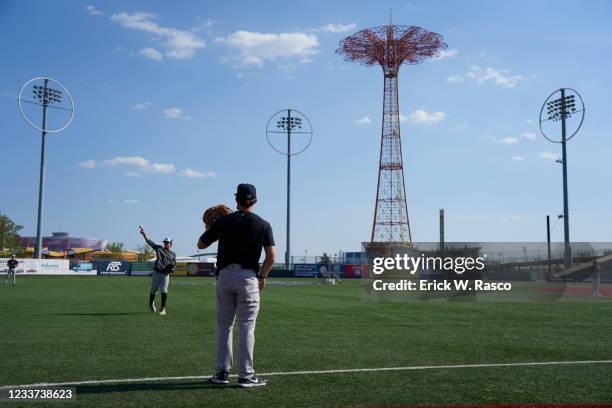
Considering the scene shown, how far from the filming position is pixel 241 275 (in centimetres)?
585

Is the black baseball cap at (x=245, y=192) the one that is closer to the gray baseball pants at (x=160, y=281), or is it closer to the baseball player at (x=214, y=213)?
the baseball player at (x=214, y=213)

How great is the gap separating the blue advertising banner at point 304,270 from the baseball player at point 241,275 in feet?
185

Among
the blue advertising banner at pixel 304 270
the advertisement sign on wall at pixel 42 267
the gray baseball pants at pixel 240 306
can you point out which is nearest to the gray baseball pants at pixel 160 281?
the gray baseball pants at pixel 240 306

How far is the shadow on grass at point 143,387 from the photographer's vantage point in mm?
5594

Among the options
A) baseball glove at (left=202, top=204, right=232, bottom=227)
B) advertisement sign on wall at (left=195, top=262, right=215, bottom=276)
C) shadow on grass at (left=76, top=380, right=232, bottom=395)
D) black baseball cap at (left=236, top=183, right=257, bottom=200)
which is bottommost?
advertisement sign on wall at (left=195, top=262, right=215, bottom=276)

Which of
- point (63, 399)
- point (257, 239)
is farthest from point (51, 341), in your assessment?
point (257, 239)

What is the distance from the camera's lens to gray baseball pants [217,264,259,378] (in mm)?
5836

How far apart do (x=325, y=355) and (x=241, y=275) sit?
274cm

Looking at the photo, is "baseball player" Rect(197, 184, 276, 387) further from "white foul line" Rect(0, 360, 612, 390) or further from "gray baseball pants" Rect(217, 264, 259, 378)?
"white foul line" Rect(0, 360, 612, 390)

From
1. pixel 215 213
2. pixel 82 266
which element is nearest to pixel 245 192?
pixel 215 213

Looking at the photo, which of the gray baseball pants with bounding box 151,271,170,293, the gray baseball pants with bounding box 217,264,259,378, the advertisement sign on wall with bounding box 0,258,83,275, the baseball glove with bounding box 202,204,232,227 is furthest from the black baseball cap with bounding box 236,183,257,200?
the advertisement sign on wall with bounding box 0,258,83,275

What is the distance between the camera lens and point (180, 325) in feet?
39.4

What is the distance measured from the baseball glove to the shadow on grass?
188cm

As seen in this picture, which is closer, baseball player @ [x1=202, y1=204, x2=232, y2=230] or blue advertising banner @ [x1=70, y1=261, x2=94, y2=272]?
baseball player @ [x1=202, y1=204, x2=232, y2=230]
